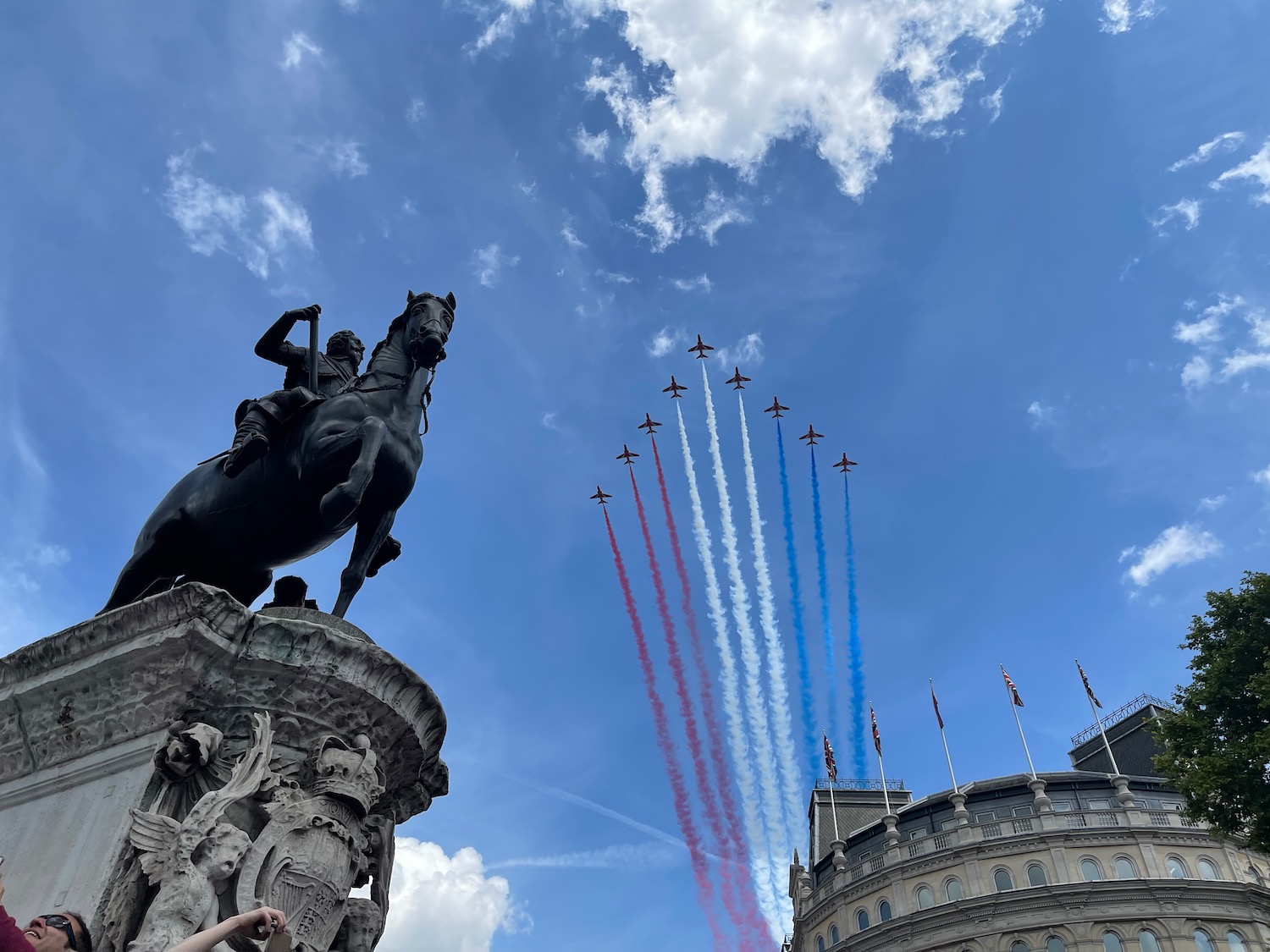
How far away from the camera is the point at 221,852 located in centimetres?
436

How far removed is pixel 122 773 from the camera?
15.7 ft

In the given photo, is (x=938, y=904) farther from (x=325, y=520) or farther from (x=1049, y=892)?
(x=325, y=520)

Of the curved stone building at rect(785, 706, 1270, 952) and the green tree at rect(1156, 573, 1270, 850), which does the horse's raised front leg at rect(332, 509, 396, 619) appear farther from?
the curved stone building at rect(785, 706, 1270, 952)

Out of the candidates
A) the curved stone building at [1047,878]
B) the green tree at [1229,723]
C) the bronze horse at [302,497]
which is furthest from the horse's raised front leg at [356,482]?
the curved stone building at [1047,878]

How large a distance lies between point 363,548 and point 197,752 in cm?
222

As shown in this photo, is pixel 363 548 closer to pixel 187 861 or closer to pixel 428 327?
pixel 428 327

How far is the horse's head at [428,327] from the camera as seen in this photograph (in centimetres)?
705

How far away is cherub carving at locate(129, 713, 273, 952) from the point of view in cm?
407

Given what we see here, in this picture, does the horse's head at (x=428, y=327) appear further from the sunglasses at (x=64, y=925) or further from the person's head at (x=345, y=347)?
the sunglasses at (x=64, y=925)

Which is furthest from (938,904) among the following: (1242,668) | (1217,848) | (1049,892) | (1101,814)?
(1242,668)

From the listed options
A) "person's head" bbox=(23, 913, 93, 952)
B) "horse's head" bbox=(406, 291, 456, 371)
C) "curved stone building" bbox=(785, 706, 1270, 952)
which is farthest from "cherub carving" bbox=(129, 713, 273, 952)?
"curved stone building" bbox=(785, 706, 1270, 952)

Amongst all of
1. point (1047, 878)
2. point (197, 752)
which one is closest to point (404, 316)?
point (197, 752)

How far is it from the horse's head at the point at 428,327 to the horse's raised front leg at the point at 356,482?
2.96 feet

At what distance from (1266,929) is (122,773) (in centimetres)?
5494
